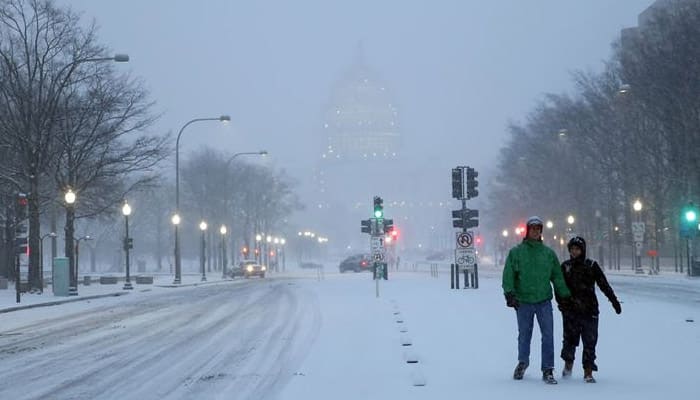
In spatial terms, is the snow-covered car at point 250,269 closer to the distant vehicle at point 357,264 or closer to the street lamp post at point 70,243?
the distant vehicle at point 357,264

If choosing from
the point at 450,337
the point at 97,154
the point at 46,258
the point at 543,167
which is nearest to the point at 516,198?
the point at 543,167

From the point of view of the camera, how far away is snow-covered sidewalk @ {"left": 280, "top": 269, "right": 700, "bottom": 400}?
1176 centimetres

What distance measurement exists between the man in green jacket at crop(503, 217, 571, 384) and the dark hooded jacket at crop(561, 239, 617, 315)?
114 millimetres

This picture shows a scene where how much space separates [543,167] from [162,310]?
56272mm

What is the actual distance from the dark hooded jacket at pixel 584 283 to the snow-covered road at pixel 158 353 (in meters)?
3.86

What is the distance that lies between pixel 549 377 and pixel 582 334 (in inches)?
29.3

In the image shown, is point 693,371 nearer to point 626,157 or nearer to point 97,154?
point 97,154

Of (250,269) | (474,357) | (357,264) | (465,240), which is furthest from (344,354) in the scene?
(357,264)

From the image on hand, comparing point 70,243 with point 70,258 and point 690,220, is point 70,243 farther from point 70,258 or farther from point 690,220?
point 690,220

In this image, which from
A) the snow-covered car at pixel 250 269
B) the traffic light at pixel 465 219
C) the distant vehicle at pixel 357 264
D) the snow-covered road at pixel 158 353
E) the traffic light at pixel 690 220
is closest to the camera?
the snow-covered road at pixel 158 353

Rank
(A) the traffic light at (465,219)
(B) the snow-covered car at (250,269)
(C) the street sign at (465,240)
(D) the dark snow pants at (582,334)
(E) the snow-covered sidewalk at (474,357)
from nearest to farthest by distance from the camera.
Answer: (E) the snow-covered sidewalk at (474,357), (D) the dark snow pants at (582,334), (C) the street sign at (465,240), (A) the traffic light at (465,219), (B) the snow-covered car at (250,269)

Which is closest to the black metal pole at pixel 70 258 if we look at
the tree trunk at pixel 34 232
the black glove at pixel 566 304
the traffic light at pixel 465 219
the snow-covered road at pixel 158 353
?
the tree trunk at pixel 34 232

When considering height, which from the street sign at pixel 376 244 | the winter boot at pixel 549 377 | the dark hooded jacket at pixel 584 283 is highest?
the street sign at pixel 376 244

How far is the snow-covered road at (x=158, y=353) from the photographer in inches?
499
